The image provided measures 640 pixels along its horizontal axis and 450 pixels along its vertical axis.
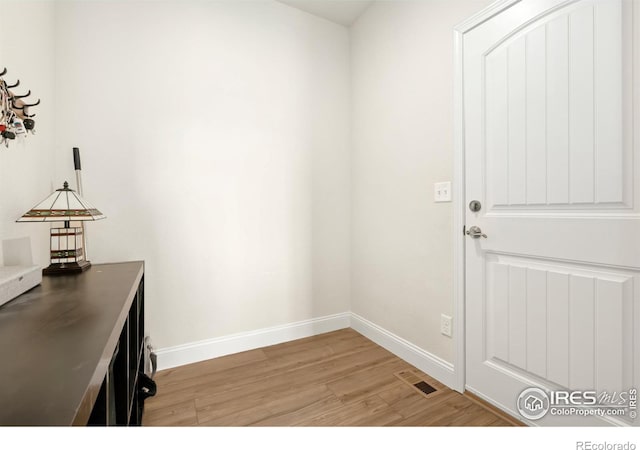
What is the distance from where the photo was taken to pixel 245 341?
7.16 feet

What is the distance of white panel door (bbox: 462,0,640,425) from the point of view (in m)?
1.10

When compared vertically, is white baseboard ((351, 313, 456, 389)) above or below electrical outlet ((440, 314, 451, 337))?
below

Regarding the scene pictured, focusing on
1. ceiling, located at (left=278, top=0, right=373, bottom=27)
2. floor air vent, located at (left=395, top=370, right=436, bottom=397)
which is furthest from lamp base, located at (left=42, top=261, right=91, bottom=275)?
ceiling, located at (left=278, top=0, right=373, bottom=27)

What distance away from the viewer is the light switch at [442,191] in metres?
1.71

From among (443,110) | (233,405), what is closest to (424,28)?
(443,110)

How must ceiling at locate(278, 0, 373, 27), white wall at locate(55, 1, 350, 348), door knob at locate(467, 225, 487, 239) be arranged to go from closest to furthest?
door knob at locate(467, 225, 487, 239)
white wall at locate(55, 1, 350, 348)
ceiling at locate(278, 0, 373, 27)

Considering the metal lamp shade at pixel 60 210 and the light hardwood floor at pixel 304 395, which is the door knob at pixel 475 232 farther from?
the metal lamp shade at pixel 60 210

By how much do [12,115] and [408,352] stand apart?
239 cm

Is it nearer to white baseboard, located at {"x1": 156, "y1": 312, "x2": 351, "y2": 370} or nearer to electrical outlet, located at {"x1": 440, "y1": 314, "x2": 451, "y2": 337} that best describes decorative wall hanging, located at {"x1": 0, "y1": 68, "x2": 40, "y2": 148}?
white baseboard, located at {"x1": 156, "y1": 312, "x2": 351, "y2": 370}

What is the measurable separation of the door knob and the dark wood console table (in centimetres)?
158

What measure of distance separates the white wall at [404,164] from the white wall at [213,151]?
24 centimetres

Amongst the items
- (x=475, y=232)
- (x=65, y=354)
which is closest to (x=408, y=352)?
(x=475, y=232)

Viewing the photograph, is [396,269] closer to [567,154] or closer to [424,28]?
[567,154]
